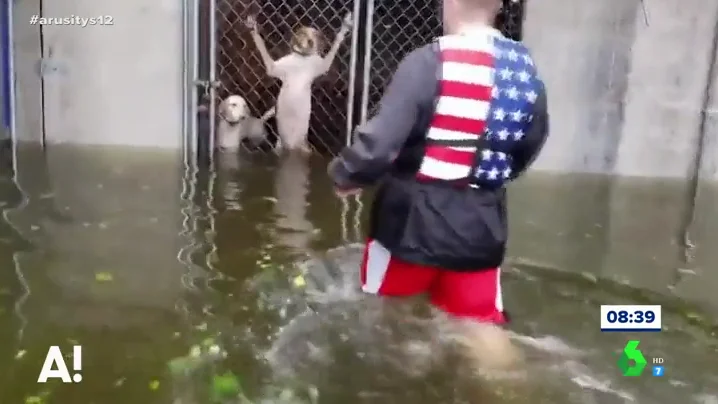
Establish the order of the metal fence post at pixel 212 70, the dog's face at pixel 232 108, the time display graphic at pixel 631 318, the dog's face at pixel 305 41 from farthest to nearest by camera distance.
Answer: the dog's face at pixel 305 41 < the dog's face at pixel 232 108 < the metal fence post at pixel 212 70 < the time display graphic at pixel 631 318

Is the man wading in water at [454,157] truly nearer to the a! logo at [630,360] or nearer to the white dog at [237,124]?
the a! logo at [630,360]

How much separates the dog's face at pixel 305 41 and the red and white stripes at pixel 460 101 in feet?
9.32

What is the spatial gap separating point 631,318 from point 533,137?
2.49 feet

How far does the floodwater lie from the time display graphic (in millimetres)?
34

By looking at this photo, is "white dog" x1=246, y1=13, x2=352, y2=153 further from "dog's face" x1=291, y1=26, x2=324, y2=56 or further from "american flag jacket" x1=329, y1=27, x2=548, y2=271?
"american flag jacket" x1=329, y1=27, x2=548, y2=271

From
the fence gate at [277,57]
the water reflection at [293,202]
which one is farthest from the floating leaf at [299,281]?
the fence gate at [277,57]

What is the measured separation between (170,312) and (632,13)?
127 inches

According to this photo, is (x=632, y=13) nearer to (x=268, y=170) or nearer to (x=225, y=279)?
(x=268, y=170)

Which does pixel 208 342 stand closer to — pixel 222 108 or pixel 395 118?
pixel 395 118

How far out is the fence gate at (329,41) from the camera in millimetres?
4602

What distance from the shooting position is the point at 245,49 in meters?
4.79

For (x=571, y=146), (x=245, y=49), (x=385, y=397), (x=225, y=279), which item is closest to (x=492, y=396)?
(x=385, y=397)

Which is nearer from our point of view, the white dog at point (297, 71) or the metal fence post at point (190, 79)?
the metal fence post at point (190, 79)

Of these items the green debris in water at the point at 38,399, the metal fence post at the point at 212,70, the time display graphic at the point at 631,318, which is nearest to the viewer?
the green debris in water at the point at 38,399
